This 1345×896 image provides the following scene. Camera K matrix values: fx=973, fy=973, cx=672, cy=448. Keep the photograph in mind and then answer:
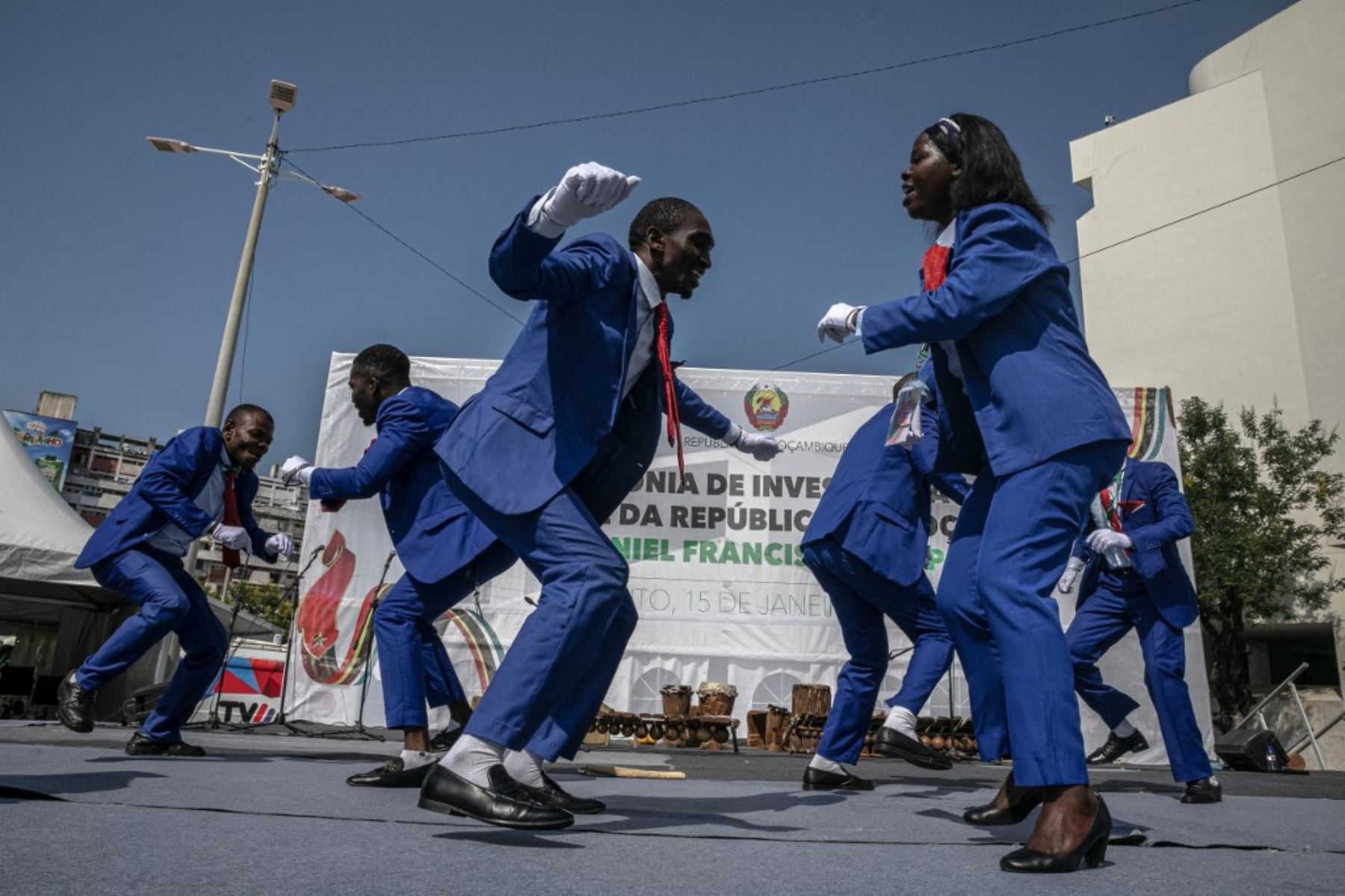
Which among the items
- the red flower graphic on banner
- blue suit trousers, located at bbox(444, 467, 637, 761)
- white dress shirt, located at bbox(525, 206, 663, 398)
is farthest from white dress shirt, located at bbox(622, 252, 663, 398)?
the red flower graphic on banner

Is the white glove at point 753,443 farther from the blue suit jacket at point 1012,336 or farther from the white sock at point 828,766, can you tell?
the blue suit jacket at point 1012,336

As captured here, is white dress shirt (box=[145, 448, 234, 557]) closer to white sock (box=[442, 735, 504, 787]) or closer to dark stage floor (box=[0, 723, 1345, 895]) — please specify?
dark stage floor (box=[0, 723, 1345, 895])

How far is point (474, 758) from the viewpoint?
1921mm

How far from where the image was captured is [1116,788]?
439cm

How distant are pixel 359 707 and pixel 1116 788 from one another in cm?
619

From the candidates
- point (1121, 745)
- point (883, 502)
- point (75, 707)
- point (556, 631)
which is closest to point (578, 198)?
point (556, 631)

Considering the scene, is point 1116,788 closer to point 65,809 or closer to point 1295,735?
point 65,809

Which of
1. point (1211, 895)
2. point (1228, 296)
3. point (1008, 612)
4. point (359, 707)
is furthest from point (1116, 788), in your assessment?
point (1228, 296)

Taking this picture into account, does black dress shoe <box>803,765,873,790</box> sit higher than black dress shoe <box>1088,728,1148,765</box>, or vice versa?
black dress shoe <box>1088,728,1148,765</box>

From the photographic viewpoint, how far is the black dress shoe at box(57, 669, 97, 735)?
13.3 feet

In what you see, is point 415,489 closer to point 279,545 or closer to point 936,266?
point 279,545

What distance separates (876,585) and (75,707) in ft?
11.0

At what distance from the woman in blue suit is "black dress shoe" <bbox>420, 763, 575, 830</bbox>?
831 mm

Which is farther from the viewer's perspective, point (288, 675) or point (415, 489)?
point (288, 675)
